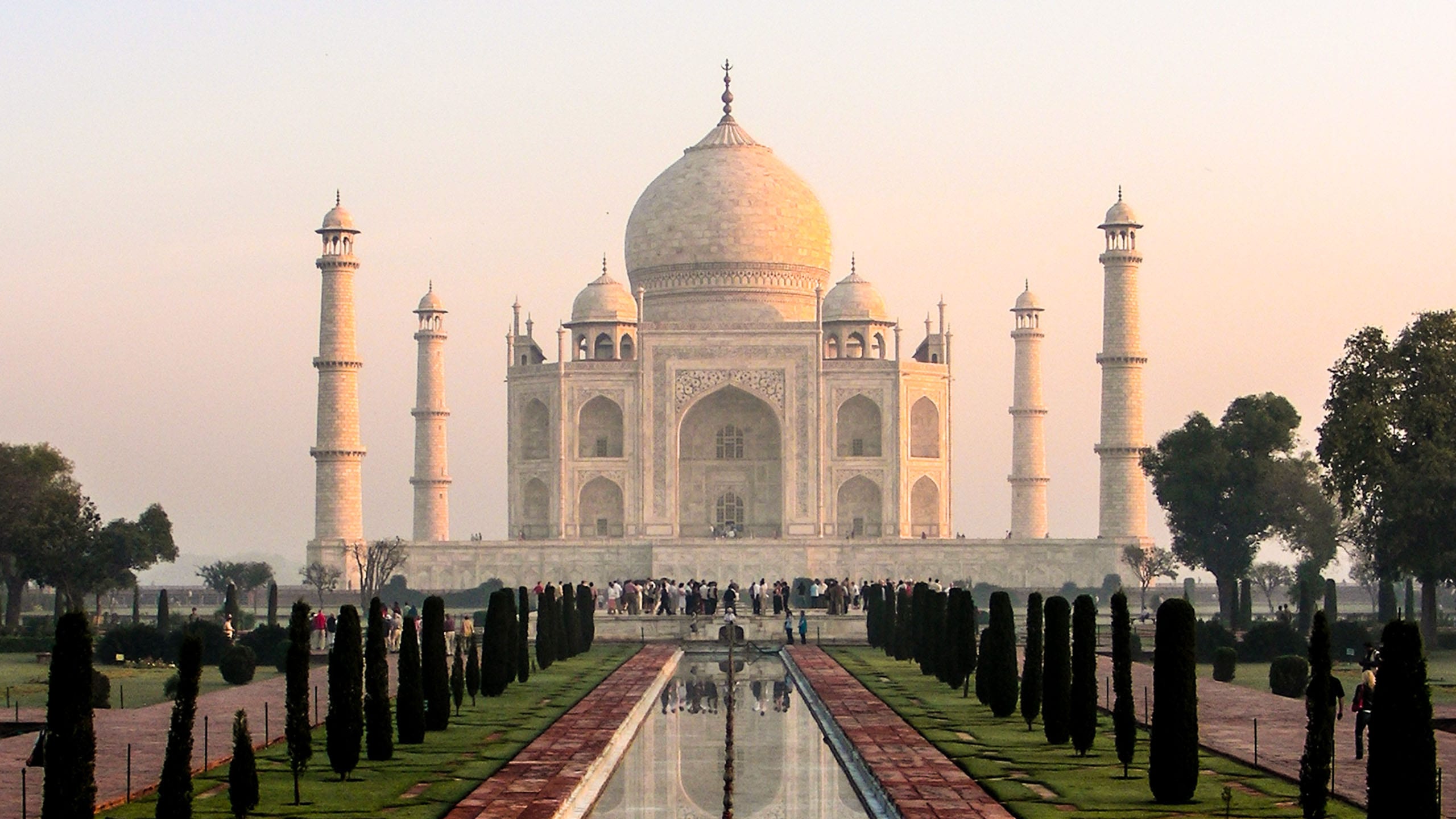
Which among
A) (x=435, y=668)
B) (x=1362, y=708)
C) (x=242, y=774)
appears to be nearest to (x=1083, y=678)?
(x=1362, y=708)

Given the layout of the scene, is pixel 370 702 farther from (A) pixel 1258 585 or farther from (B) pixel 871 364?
(A) pixel 1258 585

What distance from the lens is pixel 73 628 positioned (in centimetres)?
1110

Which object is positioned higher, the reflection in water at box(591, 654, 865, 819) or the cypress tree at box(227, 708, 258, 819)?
the cypress tree at box(227, 708, 258, 819)

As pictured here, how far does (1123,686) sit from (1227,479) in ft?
86.6

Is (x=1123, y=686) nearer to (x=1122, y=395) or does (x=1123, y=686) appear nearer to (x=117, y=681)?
(x=117, y=681)

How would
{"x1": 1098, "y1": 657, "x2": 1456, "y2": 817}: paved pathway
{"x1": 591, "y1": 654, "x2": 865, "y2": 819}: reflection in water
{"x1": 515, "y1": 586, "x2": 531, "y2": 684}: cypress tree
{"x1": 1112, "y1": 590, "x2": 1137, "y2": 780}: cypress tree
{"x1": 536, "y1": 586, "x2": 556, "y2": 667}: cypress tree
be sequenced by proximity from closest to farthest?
{"x1": 591, "y1": 654, "x2": 865, "y2": 819}: reflection in water → {"x1": 1098, "y1": 657, "x2": 1456, "y2": 817}: paved pathway → {"x1": 1112, "y1": 590, "x2": 1137, "y2": 780}: cypress tree → {"x1": 515, "y1": 586, "x2": 531, "y2": 684}: cypress tree → {"x1": 536, "y1": 586, "x2": 556, "y2": 667}: cypress tree

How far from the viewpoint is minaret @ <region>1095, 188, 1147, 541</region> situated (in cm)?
4694

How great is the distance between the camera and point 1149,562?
4481 cm

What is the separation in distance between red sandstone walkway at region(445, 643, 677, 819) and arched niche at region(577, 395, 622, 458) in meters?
26.1

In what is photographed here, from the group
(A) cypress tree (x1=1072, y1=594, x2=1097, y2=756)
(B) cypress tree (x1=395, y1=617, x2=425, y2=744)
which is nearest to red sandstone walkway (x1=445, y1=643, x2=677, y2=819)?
(B) cypress tree (x1=395, y1=617, x2=425, y2=744)

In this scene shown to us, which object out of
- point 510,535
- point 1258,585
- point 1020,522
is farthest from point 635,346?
point 1258,585

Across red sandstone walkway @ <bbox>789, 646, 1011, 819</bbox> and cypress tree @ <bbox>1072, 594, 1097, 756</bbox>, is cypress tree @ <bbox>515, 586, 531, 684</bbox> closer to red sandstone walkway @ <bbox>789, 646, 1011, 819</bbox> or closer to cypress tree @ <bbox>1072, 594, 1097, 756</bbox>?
red sandstone walkway @ <bbox>789, 646, 1011, 819</bbox>

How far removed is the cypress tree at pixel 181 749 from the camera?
1146cm

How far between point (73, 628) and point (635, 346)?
38595mm
